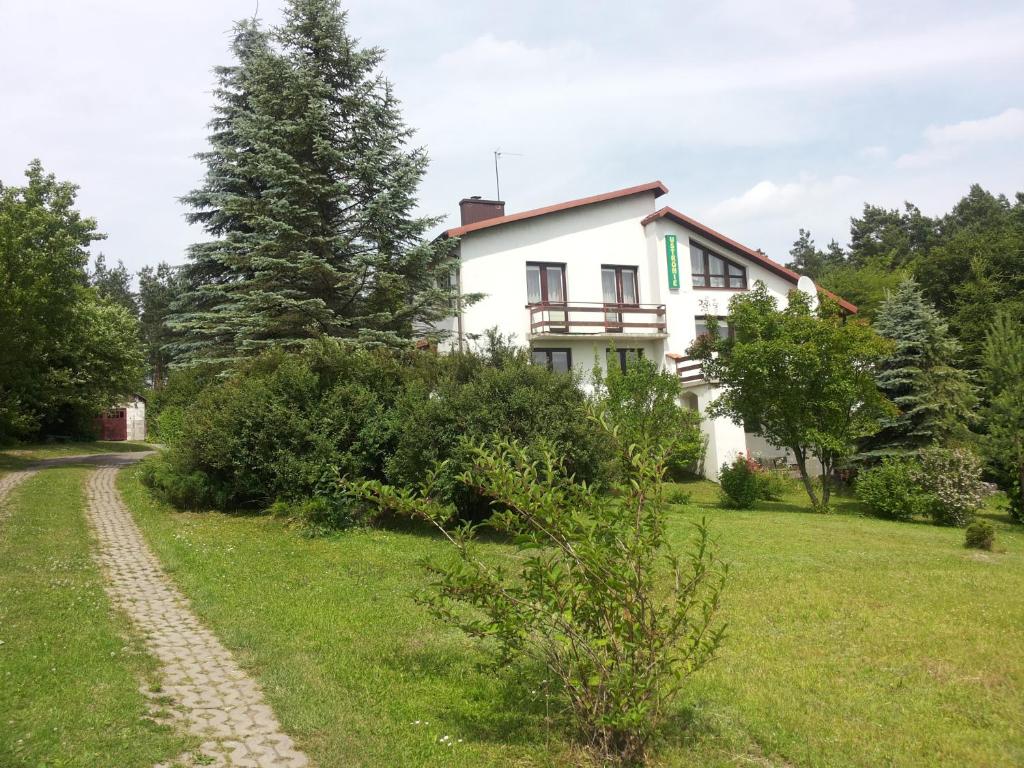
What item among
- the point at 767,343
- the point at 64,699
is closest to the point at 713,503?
the point at 767,343

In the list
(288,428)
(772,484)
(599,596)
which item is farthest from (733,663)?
(772,484)

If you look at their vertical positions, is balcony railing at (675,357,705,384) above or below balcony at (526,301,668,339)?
below

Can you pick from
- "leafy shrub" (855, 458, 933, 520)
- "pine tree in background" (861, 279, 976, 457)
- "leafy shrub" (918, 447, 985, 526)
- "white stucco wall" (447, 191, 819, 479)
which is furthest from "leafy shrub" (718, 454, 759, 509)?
"pine tree in background" (861, 279, 976, 457)

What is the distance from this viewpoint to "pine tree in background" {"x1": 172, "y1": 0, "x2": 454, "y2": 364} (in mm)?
18594

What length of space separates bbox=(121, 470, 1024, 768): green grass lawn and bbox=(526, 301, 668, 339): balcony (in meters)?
14.9

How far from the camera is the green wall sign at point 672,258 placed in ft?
93.9

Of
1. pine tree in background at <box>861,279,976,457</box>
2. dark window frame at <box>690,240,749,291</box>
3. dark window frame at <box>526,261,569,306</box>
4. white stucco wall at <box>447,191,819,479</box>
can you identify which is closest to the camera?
pine tree in background at <box>861,279,976,457</box>

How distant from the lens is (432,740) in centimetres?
479

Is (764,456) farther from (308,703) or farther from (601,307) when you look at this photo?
(308,703)

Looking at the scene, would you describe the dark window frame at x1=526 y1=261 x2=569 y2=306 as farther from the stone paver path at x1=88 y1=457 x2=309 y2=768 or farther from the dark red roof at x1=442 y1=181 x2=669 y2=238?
the stone paver path at x1=88 y1=457 x2=309 y2=768

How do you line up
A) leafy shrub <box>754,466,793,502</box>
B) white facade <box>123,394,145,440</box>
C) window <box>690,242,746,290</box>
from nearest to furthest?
1. leafy shrub <box>754,466,793,502</box>
2. window <box>690,242,746,290</box>
3. white facade <box>123,394,145,440</box>

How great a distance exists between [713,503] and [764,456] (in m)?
8.46

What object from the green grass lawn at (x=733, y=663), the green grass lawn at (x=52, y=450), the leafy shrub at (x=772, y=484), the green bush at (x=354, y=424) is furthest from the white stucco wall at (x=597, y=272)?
the green grass lawn at (x=52, y=450)

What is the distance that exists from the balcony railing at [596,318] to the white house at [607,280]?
0.04m
